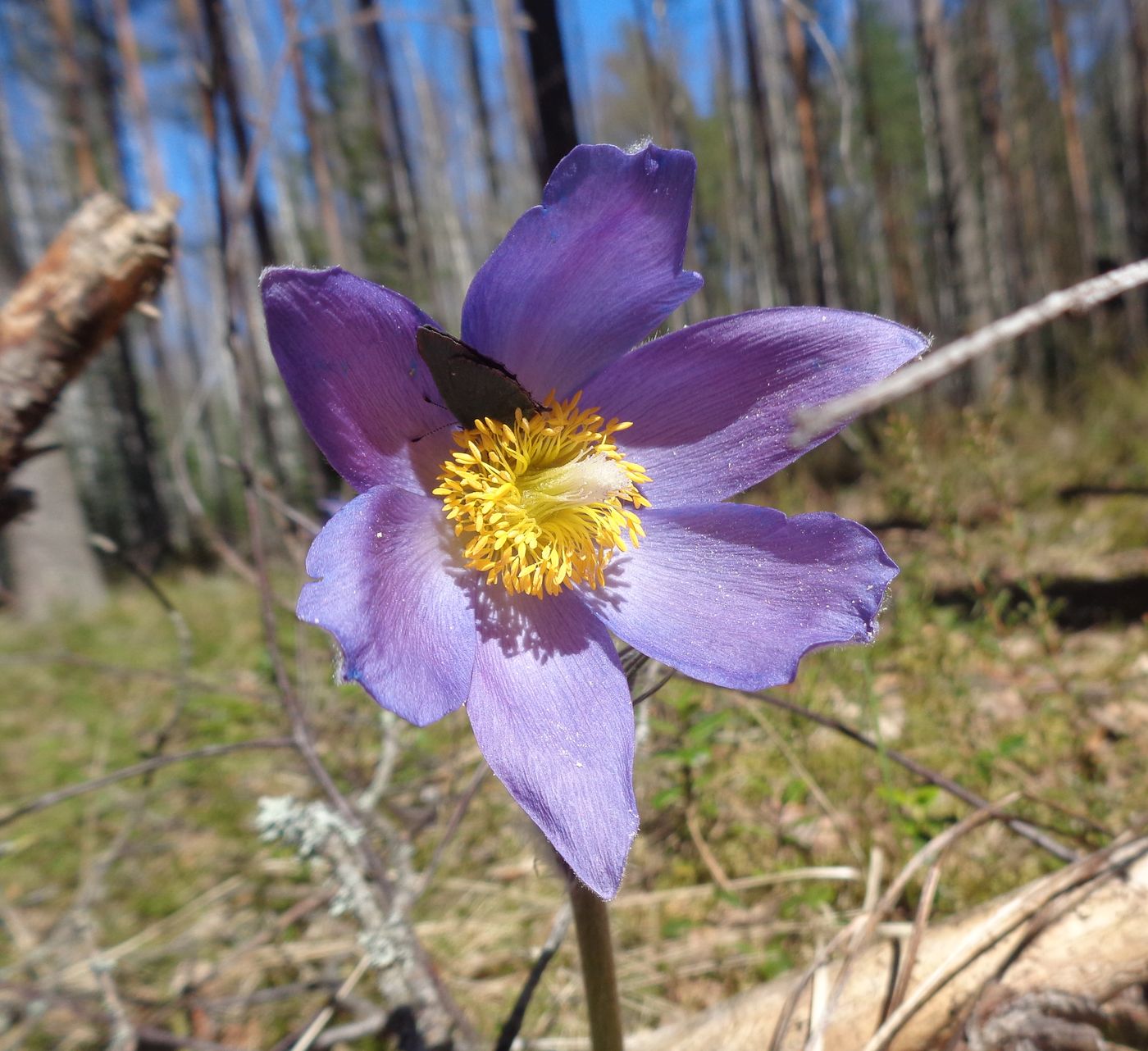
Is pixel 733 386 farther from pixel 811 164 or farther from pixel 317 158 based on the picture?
pixel 811 164

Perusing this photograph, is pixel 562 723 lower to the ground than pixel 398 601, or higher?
lower

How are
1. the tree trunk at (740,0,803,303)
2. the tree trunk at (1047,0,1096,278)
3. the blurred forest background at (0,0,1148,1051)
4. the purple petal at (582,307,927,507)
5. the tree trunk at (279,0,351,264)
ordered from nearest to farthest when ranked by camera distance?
1. the purple petal at (582,307,927,507)
2. the blurred forest background at (0,0,1148,1051)
3. the tree trunk at (279,0,351,264)
4. the tree trunk at (740,0,803,303)
5. the tree trunk at (1047,0,1096,278)

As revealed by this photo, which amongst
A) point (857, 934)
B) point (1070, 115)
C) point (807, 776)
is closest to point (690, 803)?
point (807, 776)

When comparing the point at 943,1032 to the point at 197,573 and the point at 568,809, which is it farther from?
the point at 197,573

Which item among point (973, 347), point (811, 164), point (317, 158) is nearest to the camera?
point (973, 347)

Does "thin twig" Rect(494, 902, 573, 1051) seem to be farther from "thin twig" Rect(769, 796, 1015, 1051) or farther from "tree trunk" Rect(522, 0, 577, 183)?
"tree trunk" Rect(522, 0, 577, 183)

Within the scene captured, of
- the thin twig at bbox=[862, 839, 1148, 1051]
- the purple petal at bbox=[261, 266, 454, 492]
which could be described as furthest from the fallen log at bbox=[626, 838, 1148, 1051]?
the purple petal at bbox=[261, 266, 454, 492]
